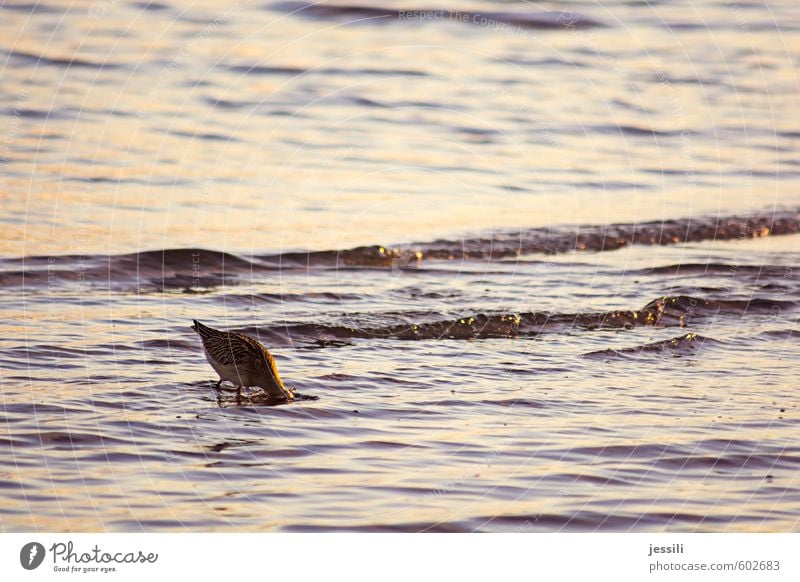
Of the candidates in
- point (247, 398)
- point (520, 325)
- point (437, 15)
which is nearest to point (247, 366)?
point (247, 398)

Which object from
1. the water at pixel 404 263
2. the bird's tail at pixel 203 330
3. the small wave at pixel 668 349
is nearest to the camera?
the water at pixel 404 263

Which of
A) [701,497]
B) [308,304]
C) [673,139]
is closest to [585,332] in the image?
[308,304]

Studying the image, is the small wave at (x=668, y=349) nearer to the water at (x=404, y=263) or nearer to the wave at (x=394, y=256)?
the water at (x=404, y=263)

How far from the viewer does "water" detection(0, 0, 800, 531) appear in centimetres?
1010

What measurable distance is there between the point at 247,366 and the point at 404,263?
21.6 feet

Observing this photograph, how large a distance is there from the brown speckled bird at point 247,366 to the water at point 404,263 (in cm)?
23

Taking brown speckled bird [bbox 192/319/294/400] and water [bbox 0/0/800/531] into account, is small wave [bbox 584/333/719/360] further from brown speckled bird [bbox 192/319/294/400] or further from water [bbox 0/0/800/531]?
brown speckled bird [bbox 192/319/294/400]

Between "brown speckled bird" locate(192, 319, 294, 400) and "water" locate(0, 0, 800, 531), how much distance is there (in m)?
0.23

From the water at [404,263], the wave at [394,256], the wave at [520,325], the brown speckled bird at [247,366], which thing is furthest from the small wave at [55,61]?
the brown speckled bird at [247,366]

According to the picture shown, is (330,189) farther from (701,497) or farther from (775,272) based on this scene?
(701,497)

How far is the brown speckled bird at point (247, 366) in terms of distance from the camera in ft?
40.1

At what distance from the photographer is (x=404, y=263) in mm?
18453

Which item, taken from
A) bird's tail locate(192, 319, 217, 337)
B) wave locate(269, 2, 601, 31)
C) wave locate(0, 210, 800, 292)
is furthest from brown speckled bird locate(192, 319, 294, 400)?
wave locate(269, 2, 601, 31)
